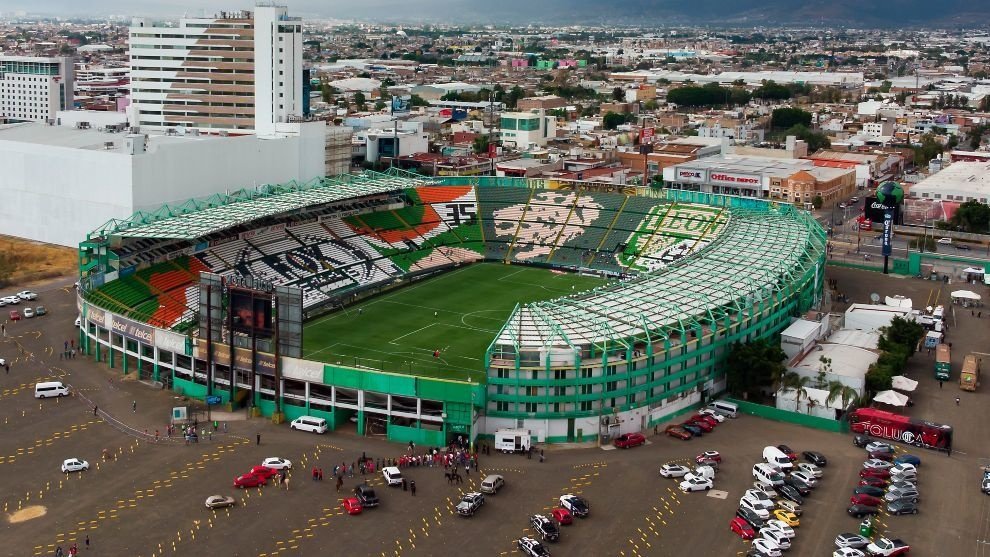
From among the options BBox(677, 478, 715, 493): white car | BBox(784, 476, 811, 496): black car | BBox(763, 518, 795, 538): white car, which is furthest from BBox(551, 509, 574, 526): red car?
BBox(784, 476, 811, 496): black car

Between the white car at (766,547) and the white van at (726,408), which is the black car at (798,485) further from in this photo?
the white van at (726,408)

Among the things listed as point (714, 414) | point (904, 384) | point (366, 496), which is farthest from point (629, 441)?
point (904, 384)

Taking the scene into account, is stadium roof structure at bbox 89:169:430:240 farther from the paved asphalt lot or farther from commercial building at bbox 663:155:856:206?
commercial building at bbox 663:155:856:206

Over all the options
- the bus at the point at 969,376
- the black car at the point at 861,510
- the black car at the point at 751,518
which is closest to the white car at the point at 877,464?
the black car at the point at 861,510

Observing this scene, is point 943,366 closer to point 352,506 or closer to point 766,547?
point 766,547

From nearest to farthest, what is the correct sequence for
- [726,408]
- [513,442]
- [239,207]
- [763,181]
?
[513,442] < [726,408] < [239,207] < [763,181]

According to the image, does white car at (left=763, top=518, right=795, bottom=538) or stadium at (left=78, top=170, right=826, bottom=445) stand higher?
stadium at (left=78, top=170, right=826, bottom=445)

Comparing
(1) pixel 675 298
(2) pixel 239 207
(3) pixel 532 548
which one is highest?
(2) pixel 239 207

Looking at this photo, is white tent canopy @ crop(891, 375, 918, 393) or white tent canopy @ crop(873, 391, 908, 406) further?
white tent canopy @ crop(891, 375, 918, 393)
